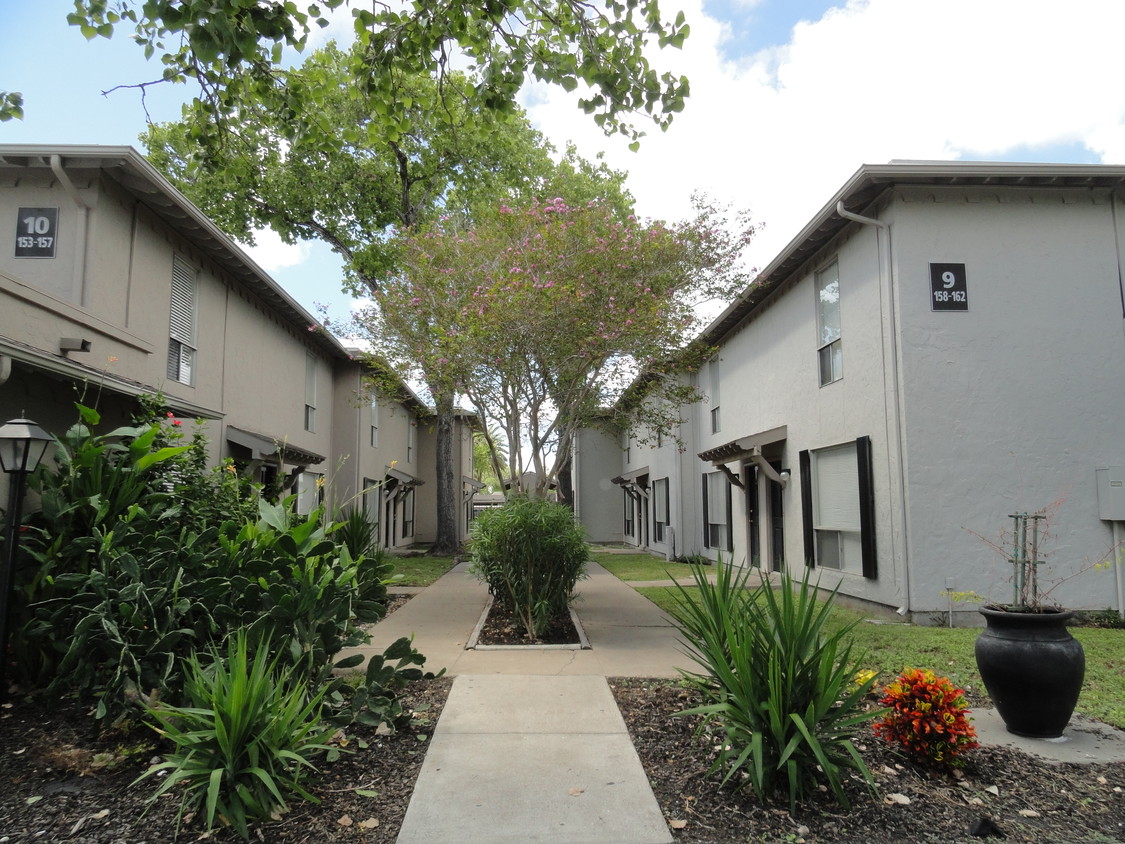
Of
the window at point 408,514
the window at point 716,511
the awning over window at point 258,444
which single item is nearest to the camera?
the awning over window at point 258,444

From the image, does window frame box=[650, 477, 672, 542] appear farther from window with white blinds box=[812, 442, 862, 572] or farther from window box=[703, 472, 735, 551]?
window with white blinds box=[812, 442, 862, 572]

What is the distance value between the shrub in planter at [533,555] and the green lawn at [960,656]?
2107 millimetres

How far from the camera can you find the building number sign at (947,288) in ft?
31.1

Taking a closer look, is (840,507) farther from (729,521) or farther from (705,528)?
(705,528)

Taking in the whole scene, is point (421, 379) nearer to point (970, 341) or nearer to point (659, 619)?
point (659, 619)

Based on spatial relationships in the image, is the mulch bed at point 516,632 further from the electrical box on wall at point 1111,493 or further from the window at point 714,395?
the window at point 714,395

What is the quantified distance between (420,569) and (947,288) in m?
12.1

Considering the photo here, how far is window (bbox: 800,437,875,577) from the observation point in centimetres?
996

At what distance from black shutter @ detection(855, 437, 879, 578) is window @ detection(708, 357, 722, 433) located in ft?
25.6

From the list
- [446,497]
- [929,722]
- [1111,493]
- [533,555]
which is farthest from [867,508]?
[446,497]

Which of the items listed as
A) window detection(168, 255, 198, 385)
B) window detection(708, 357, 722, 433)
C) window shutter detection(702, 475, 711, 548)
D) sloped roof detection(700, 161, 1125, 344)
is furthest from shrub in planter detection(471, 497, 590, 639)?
window shutter detection(702, 475, 711, 548)

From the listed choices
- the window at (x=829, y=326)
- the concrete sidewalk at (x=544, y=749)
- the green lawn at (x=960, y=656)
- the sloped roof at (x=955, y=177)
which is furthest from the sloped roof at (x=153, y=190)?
the window at (x=829, y=326)

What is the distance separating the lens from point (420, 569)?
17000 millimetres

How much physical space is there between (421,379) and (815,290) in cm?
645
